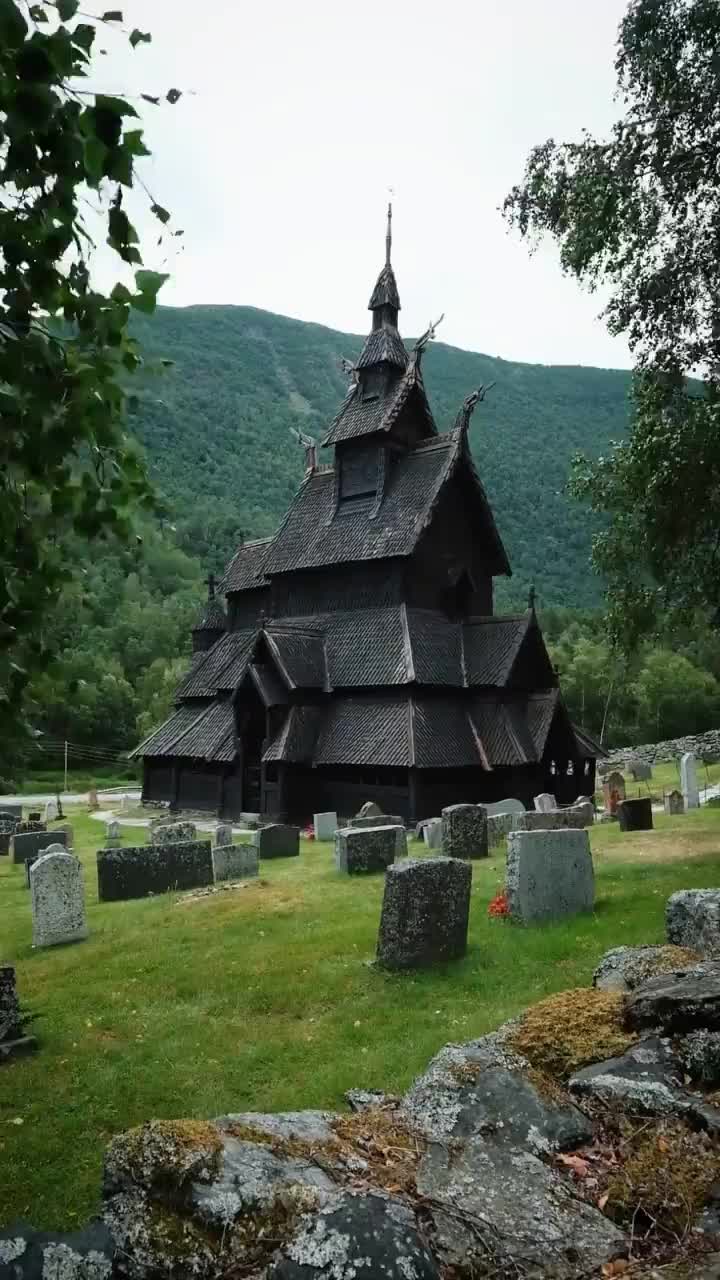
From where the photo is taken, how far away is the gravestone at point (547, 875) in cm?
1028

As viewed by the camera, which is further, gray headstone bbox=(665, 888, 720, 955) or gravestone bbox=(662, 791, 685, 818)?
gravestone bbox=(662, 791, 685, 818)

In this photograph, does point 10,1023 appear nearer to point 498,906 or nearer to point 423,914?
point 423,914

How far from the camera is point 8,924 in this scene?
45.0 feet

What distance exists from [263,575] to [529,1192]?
98.3ft

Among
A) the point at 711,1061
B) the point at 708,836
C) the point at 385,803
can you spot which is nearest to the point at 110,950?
the point at 711,1061

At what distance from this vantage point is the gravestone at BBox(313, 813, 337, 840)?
76.5 feet

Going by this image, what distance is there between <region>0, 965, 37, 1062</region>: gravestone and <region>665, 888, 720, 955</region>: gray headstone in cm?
578

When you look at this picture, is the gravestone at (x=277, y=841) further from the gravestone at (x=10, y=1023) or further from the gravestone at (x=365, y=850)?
the gravestone at (x=10, y=1023)

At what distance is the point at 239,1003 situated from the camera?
8508 millimetres

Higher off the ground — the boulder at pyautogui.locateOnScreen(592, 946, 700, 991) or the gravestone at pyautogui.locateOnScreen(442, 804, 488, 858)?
the boulder at pyautogui.locateOnScreen(592, 946, 700, 991)

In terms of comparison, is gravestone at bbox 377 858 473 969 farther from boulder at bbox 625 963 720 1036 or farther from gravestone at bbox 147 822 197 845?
gravestone at bbox 147 822 197 845

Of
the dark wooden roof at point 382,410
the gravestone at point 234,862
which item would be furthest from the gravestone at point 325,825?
the dark wooden roof at point 382,410

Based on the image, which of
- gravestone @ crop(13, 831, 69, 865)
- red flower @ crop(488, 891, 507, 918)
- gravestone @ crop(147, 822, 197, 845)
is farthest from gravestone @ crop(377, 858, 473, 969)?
gravestone @ crop(13, 831, 69, 865)

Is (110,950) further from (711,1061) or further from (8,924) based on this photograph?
(711,1061)
